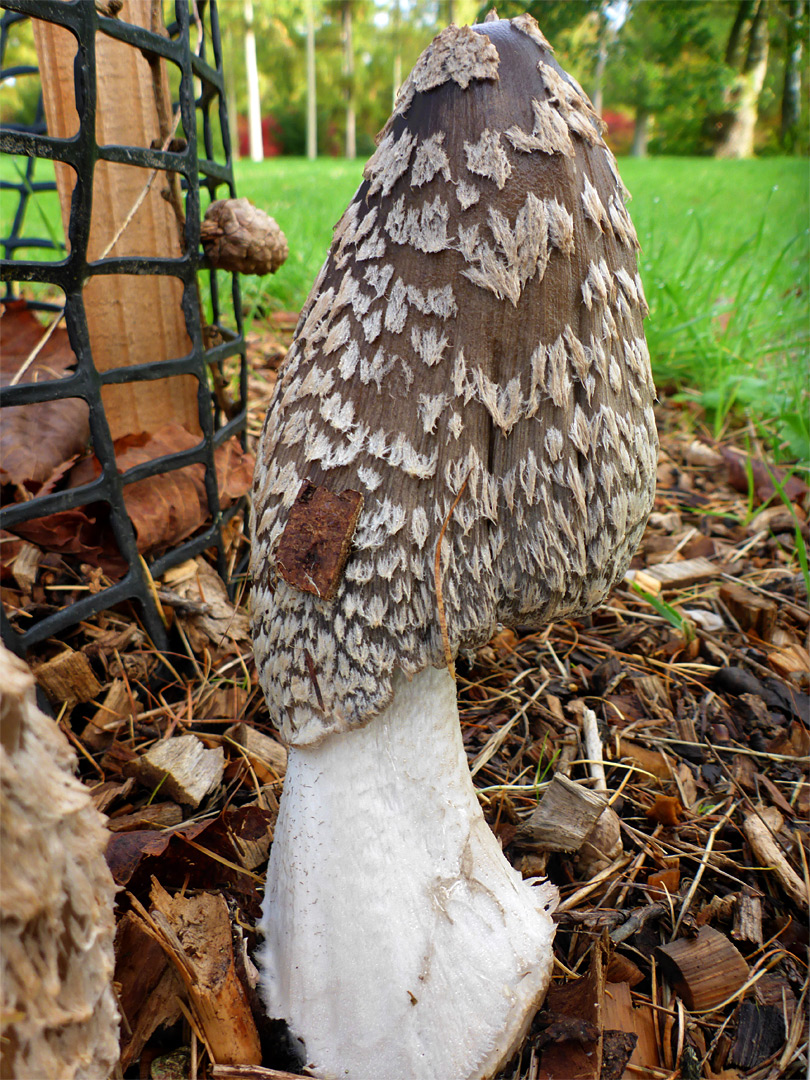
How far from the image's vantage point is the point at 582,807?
1.92 meters

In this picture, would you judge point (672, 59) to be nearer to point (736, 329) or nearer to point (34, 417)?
point (736, 329)

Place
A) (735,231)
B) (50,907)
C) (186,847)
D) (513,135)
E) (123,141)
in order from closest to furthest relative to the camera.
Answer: (50,907) < (513,135) < (186,847) < (123,141) < (735,231)

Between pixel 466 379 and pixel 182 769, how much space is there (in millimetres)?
1379

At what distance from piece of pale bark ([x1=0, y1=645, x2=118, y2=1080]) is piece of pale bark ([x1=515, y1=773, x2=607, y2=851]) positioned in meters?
1.17

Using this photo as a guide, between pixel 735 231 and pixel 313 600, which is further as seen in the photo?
pixel 735 231

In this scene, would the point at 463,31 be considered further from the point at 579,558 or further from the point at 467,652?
the point at 467,652

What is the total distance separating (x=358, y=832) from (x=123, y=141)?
2049 millimetres

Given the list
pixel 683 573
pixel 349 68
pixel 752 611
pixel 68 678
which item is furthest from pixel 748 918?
pixel 349 68

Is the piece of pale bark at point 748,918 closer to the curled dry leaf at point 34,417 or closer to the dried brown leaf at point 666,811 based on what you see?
the dried brown leaf at point 666,811

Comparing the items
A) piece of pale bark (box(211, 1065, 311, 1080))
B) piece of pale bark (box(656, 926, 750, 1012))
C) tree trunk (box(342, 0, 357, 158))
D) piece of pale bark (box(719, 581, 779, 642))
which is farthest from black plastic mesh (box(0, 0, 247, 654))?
tree trunk (box(342, 0, 357, 158))

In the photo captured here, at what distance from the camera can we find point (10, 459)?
2.22m

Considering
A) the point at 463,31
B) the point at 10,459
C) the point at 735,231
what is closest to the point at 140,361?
the point at 10,459

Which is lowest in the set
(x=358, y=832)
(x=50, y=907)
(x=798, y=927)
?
(x=798, y=927)

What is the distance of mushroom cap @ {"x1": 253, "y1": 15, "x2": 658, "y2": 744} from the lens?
4.13 feet
